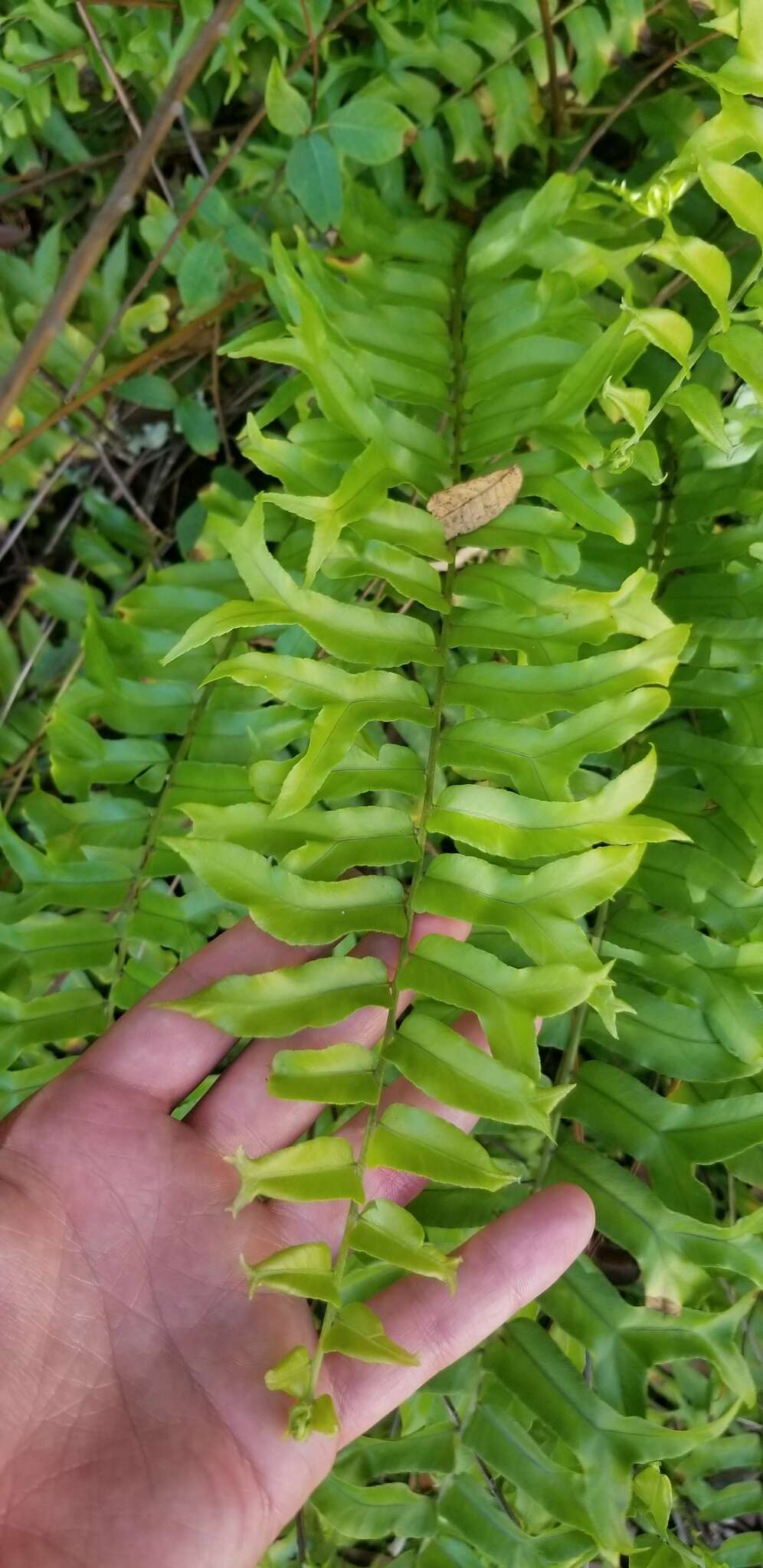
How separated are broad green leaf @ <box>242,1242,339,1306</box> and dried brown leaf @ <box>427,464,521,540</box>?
73 cm

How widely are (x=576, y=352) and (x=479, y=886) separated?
0.64 metres

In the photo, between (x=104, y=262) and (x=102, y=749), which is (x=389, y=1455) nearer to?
(x=102, y=749)

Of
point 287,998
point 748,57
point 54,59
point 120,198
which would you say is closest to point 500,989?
point 287,998

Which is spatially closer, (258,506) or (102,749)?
(258,506)

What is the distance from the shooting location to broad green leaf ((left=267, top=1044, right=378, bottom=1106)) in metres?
0.86

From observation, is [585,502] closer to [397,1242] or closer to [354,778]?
[354,778]

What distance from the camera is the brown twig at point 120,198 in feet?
3.80

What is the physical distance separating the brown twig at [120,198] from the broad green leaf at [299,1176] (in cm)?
92

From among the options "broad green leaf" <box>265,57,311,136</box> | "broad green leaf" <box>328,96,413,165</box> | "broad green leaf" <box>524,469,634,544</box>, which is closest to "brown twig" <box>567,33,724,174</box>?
"broad green leaf" <box>328,96,413,165</box>

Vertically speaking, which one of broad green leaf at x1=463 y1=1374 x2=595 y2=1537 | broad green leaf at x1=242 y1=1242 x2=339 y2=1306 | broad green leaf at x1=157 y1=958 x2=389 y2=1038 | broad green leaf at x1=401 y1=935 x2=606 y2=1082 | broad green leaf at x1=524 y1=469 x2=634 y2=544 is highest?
broad green leaf at x1=524 y1=469 x2=634 y2=544

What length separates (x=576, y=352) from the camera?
46.1 inches

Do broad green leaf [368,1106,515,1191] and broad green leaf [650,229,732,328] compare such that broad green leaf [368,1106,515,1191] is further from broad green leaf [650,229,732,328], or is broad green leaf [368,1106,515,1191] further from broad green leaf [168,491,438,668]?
broad green leaf [650,229,732,328]

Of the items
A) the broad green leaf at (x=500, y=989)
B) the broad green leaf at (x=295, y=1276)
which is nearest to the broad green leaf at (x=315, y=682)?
the broad green leaf at (x=500, y=989)

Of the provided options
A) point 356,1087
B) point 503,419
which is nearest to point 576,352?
point 503,419
